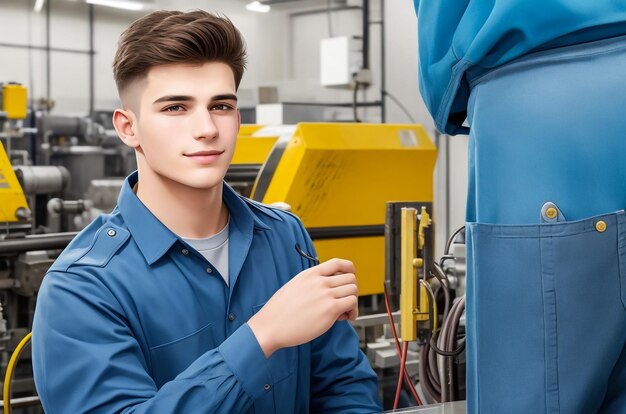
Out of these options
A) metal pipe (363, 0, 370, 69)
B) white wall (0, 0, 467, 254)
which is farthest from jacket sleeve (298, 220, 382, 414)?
metal pipe (363, 0, 370, 69)

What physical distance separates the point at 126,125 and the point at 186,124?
146 millimetres

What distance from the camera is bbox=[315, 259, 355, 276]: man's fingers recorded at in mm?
1169

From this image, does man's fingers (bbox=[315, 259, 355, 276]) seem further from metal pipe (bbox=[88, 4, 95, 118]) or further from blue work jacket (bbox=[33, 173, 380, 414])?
metal pipe (bbox=[88, 4, 95, 118])

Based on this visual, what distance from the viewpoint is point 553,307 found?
964 mm

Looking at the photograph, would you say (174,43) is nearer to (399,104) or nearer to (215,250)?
(215,250)

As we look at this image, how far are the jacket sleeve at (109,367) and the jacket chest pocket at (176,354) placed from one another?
0.19ft

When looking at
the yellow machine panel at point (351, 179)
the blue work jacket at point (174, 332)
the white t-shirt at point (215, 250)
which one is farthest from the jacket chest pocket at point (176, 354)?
the yellow machine panel at point (351, 179)

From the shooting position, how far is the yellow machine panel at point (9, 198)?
2.95m

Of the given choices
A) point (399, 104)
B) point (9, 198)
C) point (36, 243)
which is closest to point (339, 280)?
point (36, 243)

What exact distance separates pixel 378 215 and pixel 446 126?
6.58 ft

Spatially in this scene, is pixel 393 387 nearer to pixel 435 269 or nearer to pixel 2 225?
pixel 435 269

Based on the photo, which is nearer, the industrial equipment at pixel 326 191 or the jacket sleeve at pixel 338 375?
the jacket sleeve at pixel 338 375

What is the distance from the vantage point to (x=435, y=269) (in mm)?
1982

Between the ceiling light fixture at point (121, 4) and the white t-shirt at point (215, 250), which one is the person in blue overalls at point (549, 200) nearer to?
the white t-shirt at point (215, 250)
